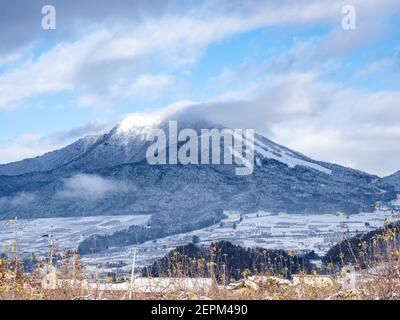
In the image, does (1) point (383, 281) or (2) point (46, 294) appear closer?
(1) point (383, 281)

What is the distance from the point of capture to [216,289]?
1378cm
